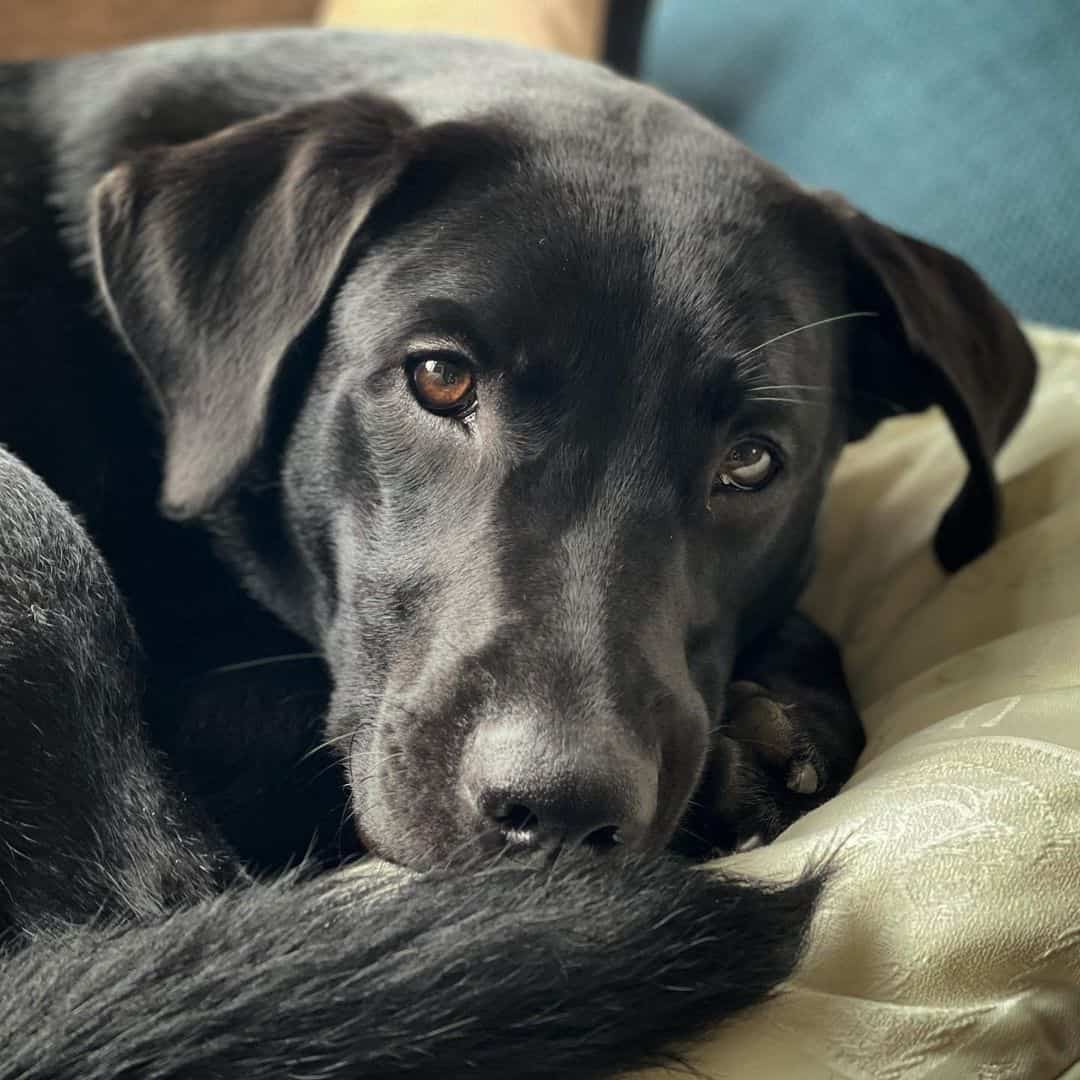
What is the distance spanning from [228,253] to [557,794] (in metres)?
0.66

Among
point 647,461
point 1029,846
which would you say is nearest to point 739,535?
point 647,461

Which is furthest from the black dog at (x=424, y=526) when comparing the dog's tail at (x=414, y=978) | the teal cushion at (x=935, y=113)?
the teal cushion at (x=935, y=113)

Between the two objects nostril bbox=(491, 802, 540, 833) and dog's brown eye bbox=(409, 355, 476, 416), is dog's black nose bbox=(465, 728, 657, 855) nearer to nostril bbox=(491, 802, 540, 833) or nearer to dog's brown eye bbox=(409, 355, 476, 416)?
nostril bbox=(491, 802, 540, 833)

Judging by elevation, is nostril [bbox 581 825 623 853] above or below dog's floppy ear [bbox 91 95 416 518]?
below

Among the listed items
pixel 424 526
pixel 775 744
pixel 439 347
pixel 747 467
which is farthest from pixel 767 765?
pixel 439 347

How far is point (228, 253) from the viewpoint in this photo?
4.15ft

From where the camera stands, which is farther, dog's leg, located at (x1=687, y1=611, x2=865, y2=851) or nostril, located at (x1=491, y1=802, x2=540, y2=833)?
dog's leg, located at (x1=687, y1=611, x2=865, y2=851)

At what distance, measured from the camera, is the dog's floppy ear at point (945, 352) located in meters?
1.37

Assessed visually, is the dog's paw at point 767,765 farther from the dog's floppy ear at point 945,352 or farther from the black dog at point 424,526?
the dog's floppy ear at point 945,352

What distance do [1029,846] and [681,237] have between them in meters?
0.62

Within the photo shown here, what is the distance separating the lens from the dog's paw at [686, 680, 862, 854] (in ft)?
3.87

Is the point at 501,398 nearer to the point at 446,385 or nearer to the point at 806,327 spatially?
the point at 446,385

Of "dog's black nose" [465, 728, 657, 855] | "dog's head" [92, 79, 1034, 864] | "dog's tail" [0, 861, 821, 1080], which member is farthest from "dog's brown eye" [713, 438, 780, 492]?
"dog's tail" [0, 861, 821, 1080]

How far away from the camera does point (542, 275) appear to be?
1.16 metres
